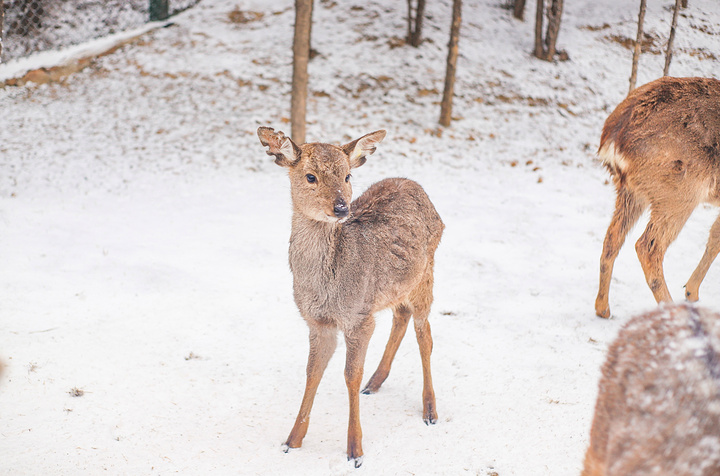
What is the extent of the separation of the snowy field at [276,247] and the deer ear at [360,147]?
182 centimetres

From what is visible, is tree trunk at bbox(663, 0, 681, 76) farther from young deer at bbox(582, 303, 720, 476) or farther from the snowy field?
young deer at bbox(582, 303, 720, 476)

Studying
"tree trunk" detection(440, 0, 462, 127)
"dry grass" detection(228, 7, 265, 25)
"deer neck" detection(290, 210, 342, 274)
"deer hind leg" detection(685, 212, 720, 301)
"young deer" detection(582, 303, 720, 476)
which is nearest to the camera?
"young deer" detection(582, 303, 720, 476)

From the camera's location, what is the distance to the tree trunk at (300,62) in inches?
360

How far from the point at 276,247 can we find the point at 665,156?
424 cm

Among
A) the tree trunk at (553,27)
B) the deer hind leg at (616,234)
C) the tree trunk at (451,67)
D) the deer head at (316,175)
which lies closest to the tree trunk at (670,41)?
the deer hind leg at (616,234)

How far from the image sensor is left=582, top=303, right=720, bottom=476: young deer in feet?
5.97

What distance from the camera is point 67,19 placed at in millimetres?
14039

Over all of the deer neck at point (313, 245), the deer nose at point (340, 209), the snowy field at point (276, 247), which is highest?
the deer nose at point (340, 209)

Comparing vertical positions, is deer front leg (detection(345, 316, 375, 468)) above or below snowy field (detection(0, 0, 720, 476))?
above

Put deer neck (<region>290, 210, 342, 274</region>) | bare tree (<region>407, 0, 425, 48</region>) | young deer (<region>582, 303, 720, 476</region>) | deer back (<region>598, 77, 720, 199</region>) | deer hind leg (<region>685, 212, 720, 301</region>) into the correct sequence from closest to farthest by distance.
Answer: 1. young deer (<region>582, 303, 720, 476</region>)
2. deer neck (<region>290, 210, 342, 274</region>)
3. deer back (<region>598, 77, 720, 199</region>)
4. deer hind leg (<region>685, 212, 720, 301</region>)
5. bare tree (<region>407, 0, 425, 48</region>)

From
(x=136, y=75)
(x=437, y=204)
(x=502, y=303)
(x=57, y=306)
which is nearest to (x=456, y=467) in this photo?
(x=502, y=303)

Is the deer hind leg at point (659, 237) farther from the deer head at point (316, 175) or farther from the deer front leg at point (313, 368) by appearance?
the deer front leg at point (313, 368)

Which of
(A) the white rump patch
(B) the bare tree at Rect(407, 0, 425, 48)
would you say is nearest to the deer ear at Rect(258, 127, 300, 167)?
(A) the white rump patch

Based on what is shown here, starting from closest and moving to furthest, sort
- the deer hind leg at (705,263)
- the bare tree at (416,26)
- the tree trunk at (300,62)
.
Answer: the deer hind leg at (705,263) < the tree trunk at (300,62) < the bare tree at (416,26)
